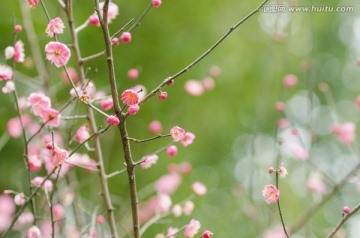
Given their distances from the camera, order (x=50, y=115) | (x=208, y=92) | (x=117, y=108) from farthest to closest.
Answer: (x=208, y=92)
(x=50, y=115)
(x=117, y=108)

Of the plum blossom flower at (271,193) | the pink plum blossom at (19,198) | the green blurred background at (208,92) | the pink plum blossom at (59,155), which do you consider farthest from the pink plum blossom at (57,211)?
the green blurred background at (208,92)

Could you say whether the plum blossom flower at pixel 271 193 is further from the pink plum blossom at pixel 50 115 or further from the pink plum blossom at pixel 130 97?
the pink plum blossom at pixel 50 115

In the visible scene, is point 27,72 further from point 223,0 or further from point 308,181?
point 308,181

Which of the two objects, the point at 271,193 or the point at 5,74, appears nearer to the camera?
the point at 271,193

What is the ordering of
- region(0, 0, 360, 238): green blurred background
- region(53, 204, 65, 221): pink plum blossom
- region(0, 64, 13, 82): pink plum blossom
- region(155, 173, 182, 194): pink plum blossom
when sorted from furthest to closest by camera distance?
1. region(0, 0, 360, 238): green blurred background
2. region(155, 173, 182, 194): pink plum blossom
3. region(53, 204, 65, 221): pink plum blossom
4. region(0, 64, 13, 82): pink plum blossom

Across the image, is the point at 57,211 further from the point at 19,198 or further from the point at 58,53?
the point at 58,53

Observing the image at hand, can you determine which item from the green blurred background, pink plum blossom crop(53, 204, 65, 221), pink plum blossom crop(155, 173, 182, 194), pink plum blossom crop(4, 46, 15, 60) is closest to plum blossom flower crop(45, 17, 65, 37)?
pink plum blossom crop(4, 46, 15, 60)

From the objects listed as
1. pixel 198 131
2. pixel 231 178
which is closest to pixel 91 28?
pixel 198 131

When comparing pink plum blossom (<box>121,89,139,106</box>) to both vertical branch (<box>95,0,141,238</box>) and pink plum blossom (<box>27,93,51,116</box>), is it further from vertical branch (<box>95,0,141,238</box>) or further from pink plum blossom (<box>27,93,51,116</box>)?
pink plum blossom (<box>27,93,51,116</box>)

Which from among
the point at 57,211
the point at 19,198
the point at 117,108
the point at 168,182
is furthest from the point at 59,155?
the point at 168,182
